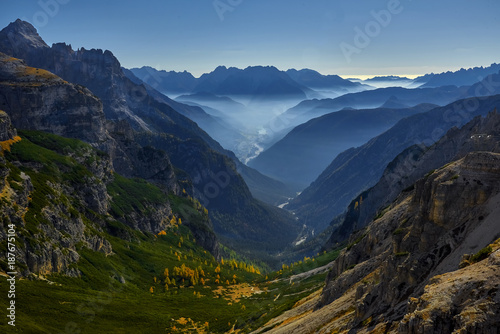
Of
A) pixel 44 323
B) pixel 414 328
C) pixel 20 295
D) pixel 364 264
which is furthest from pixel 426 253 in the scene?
pixel 20 295

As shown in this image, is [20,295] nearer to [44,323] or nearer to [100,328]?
[44,323]

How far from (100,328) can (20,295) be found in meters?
26.8

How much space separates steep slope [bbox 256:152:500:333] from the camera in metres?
35.7

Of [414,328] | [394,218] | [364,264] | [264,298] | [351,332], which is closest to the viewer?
[414,328]

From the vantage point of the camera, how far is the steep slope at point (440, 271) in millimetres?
35656

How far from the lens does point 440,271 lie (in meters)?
49.9

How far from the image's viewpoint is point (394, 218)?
98.5m

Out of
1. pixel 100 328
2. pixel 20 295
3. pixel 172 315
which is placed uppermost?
pixel 20 295

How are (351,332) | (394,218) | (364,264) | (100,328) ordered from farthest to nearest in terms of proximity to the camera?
(100,328)
(394,218)
(364,264)
(351,332)

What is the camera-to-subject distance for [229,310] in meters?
174

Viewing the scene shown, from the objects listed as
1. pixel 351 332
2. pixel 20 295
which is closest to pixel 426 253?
pixel 351 332

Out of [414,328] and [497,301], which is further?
[414,328]

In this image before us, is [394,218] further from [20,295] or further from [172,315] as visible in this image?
[20,295]

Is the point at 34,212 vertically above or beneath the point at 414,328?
above
